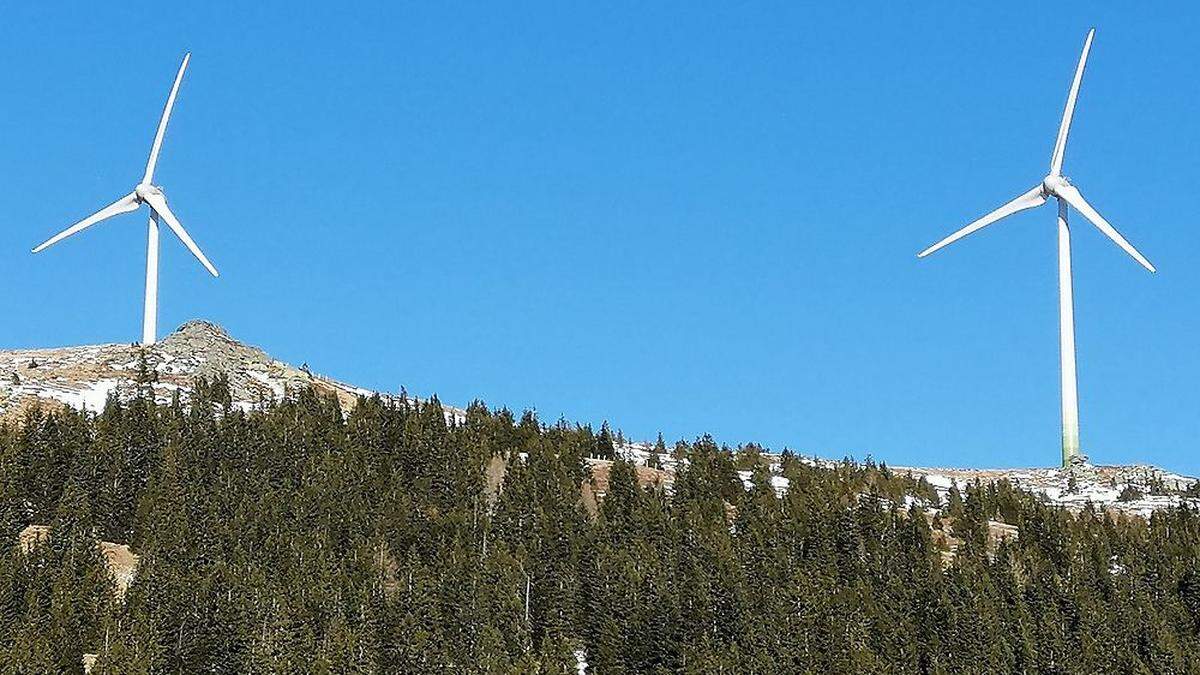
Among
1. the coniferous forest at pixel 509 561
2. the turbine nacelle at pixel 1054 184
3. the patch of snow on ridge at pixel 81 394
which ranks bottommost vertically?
the coniferous forest at pixel 509 561

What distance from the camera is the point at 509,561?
454 feet

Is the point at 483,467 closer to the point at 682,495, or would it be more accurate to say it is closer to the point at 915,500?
the point at 682,495

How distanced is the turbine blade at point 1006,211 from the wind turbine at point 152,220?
73012mm

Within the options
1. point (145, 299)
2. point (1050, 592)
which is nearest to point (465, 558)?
point (1050, 592)

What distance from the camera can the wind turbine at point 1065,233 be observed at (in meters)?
171

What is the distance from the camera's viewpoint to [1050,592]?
141m

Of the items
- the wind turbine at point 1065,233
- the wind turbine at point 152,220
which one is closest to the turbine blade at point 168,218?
the wind turbine at point 152,220

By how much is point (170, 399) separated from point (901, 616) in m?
78.6

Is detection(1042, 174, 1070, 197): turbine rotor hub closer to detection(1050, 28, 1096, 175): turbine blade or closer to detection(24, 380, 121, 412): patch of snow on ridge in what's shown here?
detection(1050, 28, 1096, 175): turbine blade

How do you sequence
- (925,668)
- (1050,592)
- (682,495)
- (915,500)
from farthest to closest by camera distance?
(915,500) → (682,495) → (1050,592) → (925,668)

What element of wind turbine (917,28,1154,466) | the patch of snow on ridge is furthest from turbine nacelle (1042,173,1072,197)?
the patch of snow on ridge

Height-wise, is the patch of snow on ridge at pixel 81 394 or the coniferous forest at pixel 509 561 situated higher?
the patch of snow on ridge at pixel 81 394

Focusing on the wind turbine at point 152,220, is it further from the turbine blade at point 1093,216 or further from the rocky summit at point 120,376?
the turbine blade at point 1093,216

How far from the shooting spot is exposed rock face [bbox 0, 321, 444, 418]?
17425cm
